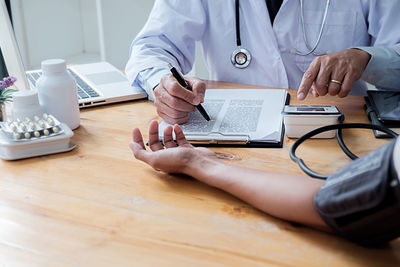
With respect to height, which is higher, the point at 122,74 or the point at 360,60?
the point at 360,60

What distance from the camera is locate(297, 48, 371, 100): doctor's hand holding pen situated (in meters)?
1.06

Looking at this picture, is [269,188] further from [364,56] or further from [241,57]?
[241,57]

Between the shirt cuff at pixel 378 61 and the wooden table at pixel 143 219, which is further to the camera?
the shirt cuff at pixel 378 61

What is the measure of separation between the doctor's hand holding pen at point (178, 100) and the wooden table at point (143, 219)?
0.16m

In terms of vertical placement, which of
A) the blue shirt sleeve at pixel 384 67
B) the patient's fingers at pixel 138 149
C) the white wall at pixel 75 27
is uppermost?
the blue shirt sleeve at pixel 384 67

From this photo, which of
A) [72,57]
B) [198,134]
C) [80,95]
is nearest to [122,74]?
[80,95]

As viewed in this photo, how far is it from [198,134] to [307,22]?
70cm

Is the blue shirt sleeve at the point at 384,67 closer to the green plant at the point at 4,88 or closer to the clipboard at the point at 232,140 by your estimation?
the clipboard at the point at 232,140

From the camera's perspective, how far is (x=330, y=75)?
3.56 ft

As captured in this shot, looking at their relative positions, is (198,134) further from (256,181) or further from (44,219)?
(44,219)

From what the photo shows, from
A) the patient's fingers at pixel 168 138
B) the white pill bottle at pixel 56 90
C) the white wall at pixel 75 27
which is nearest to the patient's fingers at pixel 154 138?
the patient's fingers at pixel 168 138

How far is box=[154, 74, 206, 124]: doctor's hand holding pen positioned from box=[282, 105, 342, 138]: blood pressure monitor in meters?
0.22

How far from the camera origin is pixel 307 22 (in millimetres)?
1442

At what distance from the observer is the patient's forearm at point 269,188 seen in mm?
641
